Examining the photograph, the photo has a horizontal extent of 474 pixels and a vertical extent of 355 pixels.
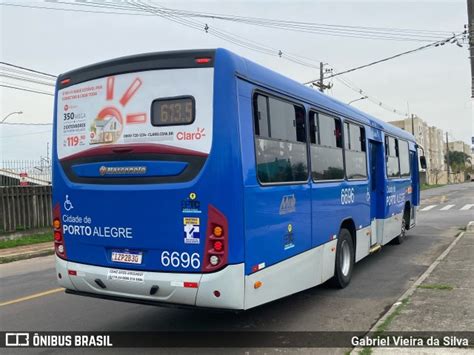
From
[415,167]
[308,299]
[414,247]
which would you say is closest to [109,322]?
[308,299]

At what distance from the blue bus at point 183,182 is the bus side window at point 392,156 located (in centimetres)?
529

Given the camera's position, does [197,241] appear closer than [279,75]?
Yes

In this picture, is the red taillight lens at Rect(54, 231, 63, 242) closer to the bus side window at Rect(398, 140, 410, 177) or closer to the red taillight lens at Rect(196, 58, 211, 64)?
the red taillight lens at Rect(196, 58, 211, 64)

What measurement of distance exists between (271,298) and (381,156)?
20.2 feet

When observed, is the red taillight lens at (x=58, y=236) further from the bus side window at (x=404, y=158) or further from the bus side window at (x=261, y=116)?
the bus side window at (x=404, y=158)

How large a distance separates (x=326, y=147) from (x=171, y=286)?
3.40 m

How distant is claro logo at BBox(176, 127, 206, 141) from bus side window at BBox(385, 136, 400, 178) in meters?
7.16

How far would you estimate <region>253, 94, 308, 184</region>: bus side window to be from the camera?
5172 millimetres

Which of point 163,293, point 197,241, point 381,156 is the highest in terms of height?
point 381,156

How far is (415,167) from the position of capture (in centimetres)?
1481

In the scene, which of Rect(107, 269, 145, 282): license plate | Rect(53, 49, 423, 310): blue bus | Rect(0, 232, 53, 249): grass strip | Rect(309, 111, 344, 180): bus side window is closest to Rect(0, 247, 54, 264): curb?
Rect(0, 232, 53, 249): grass strip

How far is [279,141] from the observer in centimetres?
557

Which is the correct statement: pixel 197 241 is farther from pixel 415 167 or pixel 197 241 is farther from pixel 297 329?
pixel 415 167

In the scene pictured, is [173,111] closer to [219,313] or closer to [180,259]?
[180,259]
